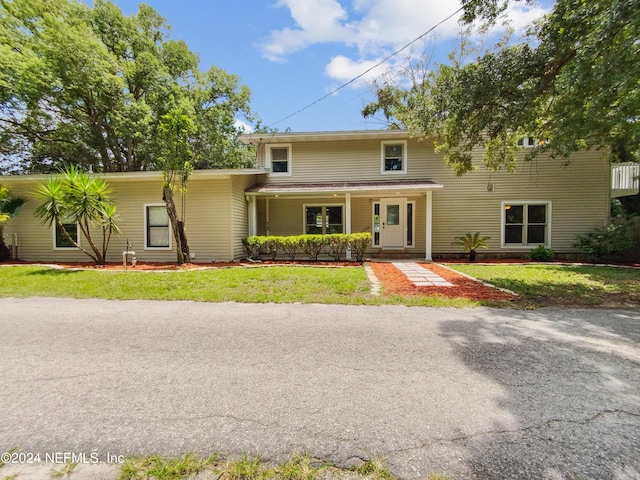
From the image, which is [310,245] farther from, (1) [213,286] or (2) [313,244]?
(1) [213,286]

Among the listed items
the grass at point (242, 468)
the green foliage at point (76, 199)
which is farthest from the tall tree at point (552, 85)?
the green foliage at point (76, 199)

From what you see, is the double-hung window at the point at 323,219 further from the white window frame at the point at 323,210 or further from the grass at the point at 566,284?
the grass at the point at 566,284

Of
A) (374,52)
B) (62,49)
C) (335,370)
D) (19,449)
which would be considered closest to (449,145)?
(374,52)

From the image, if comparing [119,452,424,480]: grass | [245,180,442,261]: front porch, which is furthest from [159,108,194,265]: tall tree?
[119,452,424,480]: grass

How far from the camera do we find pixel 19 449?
1889 mm

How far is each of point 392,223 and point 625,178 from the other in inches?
402

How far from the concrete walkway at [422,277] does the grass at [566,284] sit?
46.0 inches

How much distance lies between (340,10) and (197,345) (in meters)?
11.7

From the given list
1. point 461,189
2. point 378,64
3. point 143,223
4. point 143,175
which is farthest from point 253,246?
point 461,189

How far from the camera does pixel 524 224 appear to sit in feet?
42.2

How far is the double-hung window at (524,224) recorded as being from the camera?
12789 mm

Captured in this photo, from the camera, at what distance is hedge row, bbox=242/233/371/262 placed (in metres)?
11.0

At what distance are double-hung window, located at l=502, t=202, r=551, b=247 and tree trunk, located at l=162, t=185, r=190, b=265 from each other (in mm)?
12781

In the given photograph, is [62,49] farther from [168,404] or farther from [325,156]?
[168,404]
